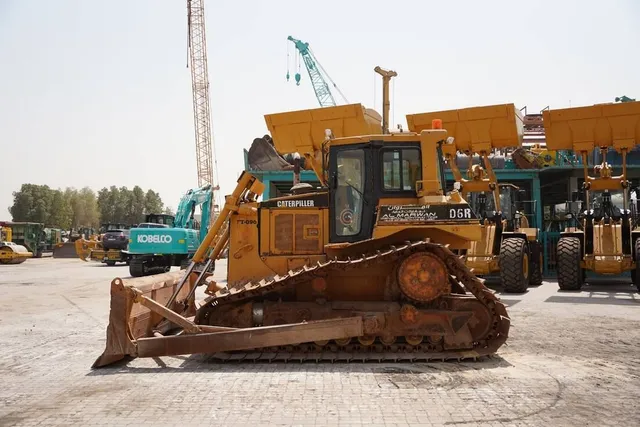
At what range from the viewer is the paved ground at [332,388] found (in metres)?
5.23

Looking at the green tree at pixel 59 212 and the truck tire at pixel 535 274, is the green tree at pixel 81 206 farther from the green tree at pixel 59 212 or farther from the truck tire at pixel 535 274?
the truck tire at pixel 535 274

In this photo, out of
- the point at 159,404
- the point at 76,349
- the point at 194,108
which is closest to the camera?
the point at 159,404

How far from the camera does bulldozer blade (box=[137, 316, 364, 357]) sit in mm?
7199

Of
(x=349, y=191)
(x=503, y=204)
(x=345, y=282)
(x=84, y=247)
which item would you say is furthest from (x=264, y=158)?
(x=84, y=247)

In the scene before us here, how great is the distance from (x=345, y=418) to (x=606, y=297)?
12.2 meters

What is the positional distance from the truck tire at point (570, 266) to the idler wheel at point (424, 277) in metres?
10.8

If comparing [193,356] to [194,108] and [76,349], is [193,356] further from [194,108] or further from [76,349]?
[194,108]

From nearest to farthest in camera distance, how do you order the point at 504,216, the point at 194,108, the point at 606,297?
the point at 606,297
the point at 504,216
the point at 194,108

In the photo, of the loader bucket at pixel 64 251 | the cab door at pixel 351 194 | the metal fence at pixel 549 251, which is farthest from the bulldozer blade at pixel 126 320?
the loader bucket at pixel 64 251

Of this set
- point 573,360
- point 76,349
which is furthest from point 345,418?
point 76,349

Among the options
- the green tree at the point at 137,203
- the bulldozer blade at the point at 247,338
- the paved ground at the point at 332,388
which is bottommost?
the paved ground at the point at 332,388

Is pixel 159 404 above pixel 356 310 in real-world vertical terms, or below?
below

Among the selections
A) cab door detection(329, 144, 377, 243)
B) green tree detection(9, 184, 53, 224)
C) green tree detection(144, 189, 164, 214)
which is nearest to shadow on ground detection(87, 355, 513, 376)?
cab door detection(329, 144, 377, 243)

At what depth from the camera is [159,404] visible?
566 cm
